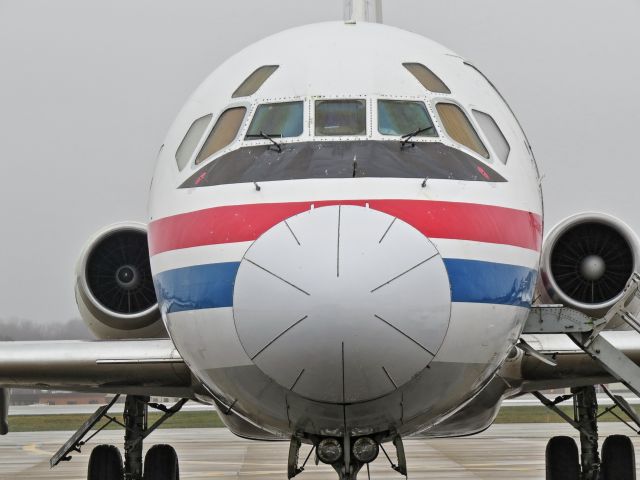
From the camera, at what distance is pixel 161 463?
14359 millimetres

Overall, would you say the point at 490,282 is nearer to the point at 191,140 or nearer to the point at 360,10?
the point at 191,140

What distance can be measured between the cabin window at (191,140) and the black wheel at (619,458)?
8.31 m

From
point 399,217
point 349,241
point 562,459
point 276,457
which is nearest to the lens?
point 349,241

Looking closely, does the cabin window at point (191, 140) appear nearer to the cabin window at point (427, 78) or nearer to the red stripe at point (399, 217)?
the red stripe at point (399, 217)

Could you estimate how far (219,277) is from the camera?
728 cm

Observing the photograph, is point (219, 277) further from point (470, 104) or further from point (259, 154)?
Answer: point (470, 104)

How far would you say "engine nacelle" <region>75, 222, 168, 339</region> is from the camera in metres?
12.7

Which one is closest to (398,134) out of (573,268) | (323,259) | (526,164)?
(526,164)

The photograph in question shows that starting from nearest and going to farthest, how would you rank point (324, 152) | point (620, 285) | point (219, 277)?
point (219, 277) < point (324, 152) < point (620, 285)

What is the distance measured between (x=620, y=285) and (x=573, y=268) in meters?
0.52

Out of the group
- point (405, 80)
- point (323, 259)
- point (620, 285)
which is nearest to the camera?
point (323, 259)

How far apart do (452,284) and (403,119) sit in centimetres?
166

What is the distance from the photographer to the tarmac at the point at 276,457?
2089 cm

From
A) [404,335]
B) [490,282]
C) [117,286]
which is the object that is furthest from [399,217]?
[117,286]
